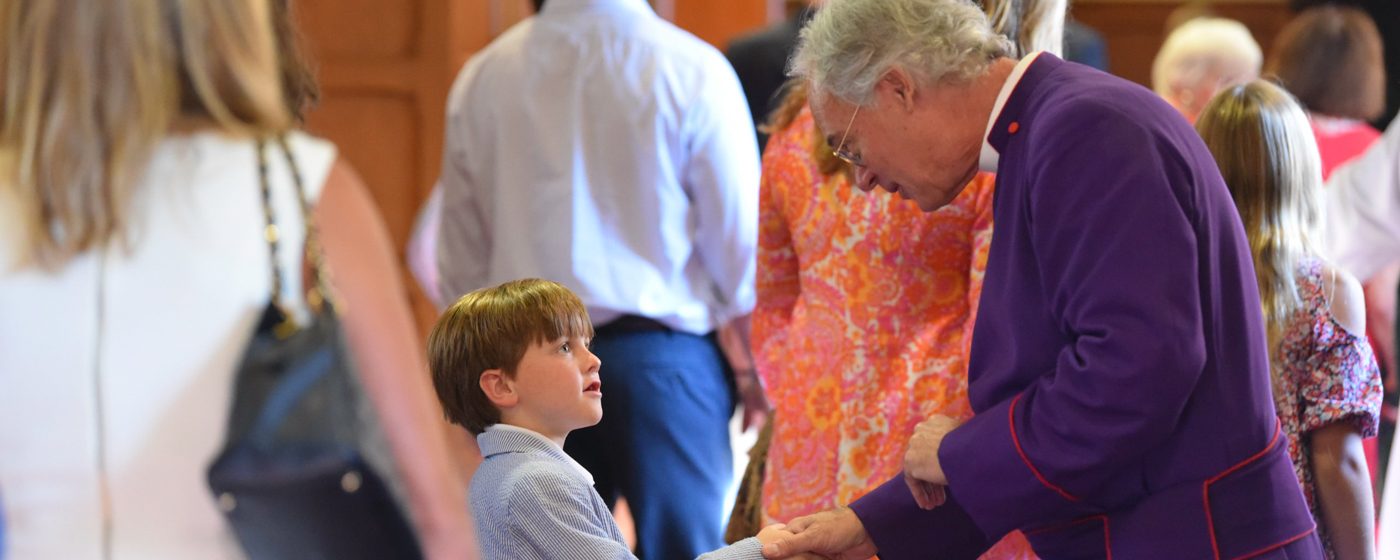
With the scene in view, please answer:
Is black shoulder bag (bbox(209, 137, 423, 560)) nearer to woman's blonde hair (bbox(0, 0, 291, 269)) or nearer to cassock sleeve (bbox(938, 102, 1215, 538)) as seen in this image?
woman's blonde hair (bbox(0, 0, 291, 269))

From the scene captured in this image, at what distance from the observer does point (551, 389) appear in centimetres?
140

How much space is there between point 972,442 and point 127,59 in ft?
2.98

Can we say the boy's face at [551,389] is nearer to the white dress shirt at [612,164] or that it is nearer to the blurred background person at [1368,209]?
the white dress shirt at [612,164]

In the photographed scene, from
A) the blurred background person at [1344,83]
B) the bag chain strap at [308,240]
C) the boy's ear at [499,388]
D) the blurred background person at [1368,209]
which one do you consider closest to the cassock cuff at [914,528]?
the boy's ear at [499,388]

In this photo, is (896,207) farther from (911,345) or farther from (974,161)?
(974,161)

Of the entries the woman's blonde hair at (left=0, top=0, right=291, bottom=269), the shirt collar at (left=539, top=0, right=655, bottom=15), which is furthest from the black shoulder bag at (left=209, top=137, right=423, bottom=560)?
the shirt collar at (left=539, top=0, right=655, bottom=15)

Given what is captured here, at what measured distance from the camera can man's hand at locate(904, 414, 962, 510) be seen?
1461 mm

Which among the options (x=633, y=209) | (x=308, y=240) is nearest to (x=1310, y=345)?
(x=633, y=209)

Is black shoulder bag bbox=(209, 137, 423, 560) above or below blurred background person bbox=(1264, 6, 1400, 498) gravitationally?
above

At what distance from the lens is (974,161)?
4.84ft

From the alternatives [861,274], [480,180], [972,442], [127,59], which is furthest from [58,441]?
[480,180]

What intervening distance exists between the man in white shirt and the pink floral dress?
1.04 meters

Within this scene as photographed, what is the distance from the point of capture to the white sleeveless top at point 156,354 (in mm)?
1160

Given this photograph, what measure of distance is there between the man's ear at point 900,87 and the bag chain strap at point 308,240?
24.7 inches
